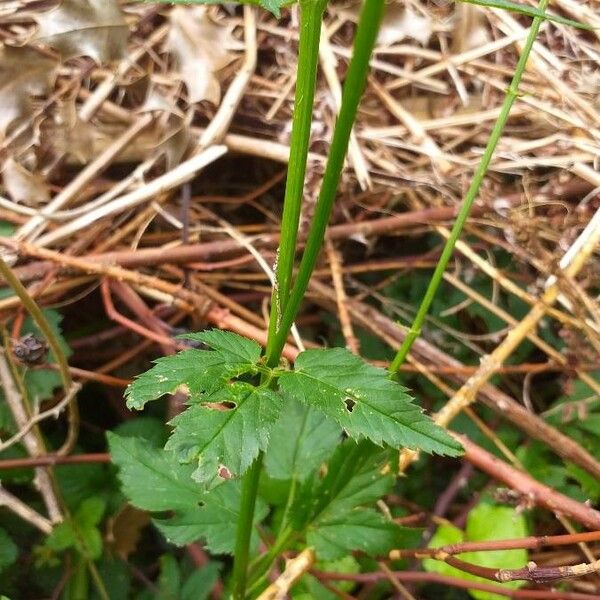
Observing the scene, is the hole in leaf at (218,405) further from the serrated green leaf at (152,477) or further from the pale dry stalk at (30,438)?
the pale dry stalk at (30,438)

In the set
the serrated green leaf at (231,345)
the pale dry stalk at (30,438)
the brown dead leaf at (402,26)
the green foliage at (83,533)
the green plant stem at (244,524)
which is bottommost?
the green foliage at (83,533)

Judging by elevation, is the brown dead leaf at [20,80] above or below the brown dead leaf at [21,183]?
above

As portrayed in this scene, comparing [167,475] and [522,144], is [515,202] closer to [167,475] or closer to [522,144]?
[522,144]

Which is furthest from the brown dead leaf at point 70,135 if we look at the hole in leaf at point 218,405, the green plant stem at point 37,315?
the hole in leaf at point 218,405

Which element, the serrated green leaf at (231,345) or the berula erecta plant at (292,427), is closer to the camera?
the berula erecta plant at (292,427)

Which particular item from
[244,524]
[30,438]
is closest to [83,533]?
[30,438]

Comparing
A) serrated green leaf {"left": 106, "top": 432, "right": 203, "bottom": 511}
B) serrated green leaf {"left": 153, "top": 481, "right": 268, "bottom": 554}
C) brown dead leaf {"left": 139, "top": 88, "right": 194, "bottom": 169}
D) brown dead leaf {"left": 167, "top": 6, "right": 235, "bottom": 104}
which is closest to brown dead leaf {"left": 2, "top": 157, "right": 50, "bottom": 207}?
brown dead leaf {"left": 139, "top": 88, "right": 194, "bottom": 169}

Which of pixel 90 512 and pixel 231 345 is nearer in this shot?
pixel 231 345

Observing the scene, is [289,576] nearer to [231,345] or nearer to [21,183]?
[231,345]
